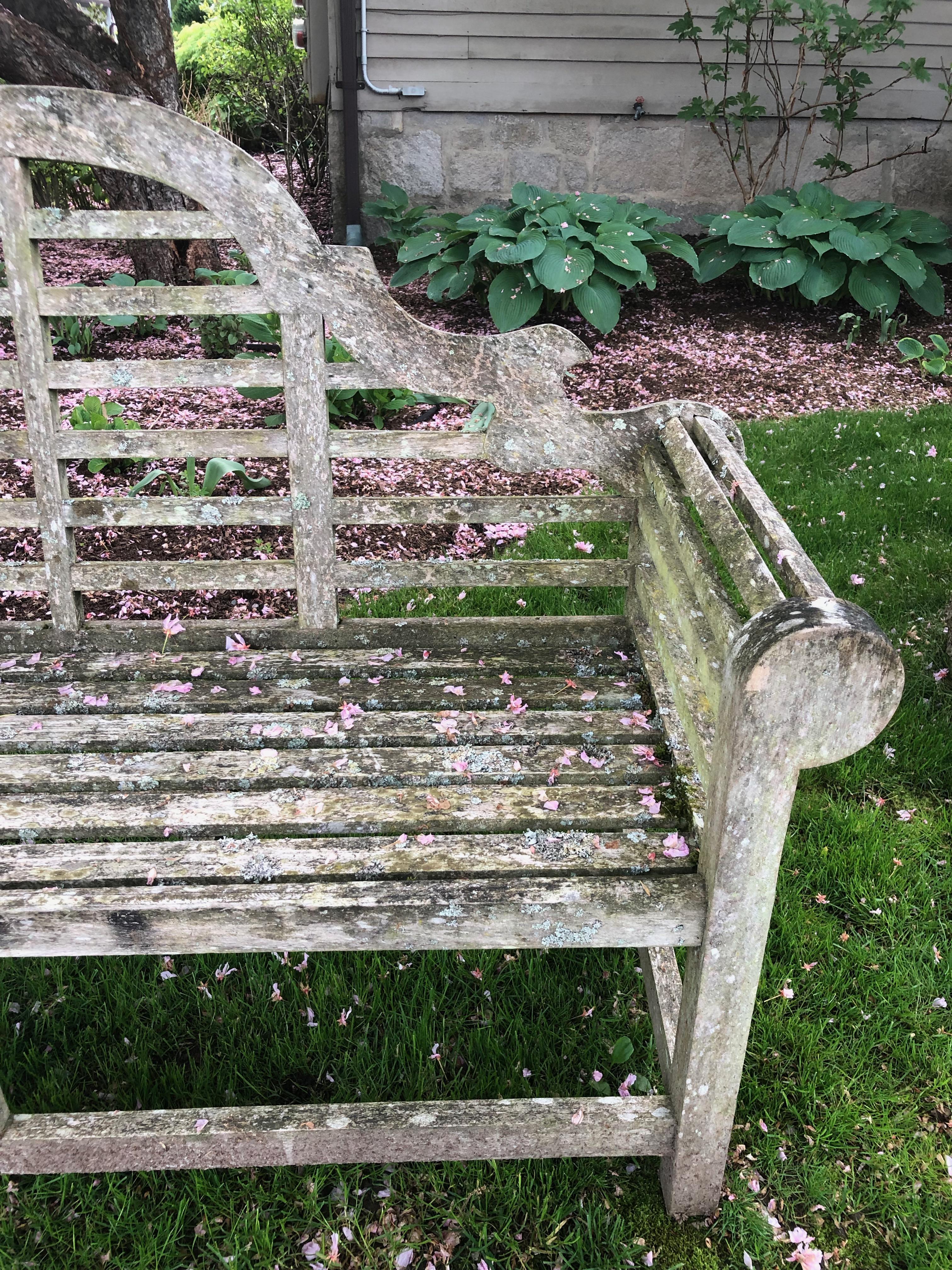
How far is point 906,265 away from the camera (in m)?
6.12

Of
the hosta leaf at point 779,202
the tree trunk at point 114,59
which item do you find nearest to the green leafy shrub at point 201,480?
the tree trunk at point 114,59

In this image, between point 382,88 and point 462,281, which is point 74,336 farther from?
point 382,88

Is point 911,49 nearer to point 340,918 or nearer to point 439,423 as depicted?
point 439,423

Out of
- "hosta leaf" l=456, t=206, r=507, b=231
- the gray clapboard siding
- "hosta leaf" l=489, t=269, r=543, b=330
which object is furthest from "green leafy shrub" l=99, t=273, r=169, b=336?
the gray clapboard siding

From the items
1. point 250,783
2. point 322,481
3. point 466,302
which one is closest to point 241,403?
point 466,302

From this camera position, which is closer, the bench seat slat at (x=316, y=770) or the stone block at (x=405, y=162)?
the bench seat slat at (x=316, y=770)

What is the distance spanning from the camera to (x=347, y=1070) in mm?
2014

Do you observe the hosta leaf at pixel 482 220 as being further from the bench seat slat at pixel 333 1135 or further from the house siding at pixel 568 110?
the bench seat slat at pixel 333 1135

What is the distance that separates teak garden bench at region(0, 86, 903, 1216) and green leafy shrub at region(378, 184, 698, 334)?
373 cm

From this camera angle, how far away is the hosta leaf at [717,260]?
6.42 m

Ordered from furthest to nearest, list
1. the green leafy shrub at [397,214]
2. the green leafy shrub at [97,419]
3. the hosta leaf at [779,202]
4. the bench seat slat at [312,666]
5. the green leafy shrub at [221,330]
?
the green leafy shrub at [397,214] < the hosta leaf at [779,202] < the green leafy shrub at [221,330] < the green leafy shrub at [97,419] < the bench seat slat at [312,666]

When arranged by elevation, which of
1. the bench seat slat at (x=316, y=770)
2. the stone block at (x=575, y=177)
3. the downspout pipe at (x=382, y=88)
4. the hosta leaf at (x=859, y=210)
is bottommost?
the bench seat slat at (x=316, y=770)

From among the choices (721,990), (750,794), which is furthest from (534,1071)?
(750,794)

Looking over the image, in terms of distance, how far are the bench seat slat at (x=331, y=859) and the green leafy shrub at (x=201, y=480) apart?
1639mm
